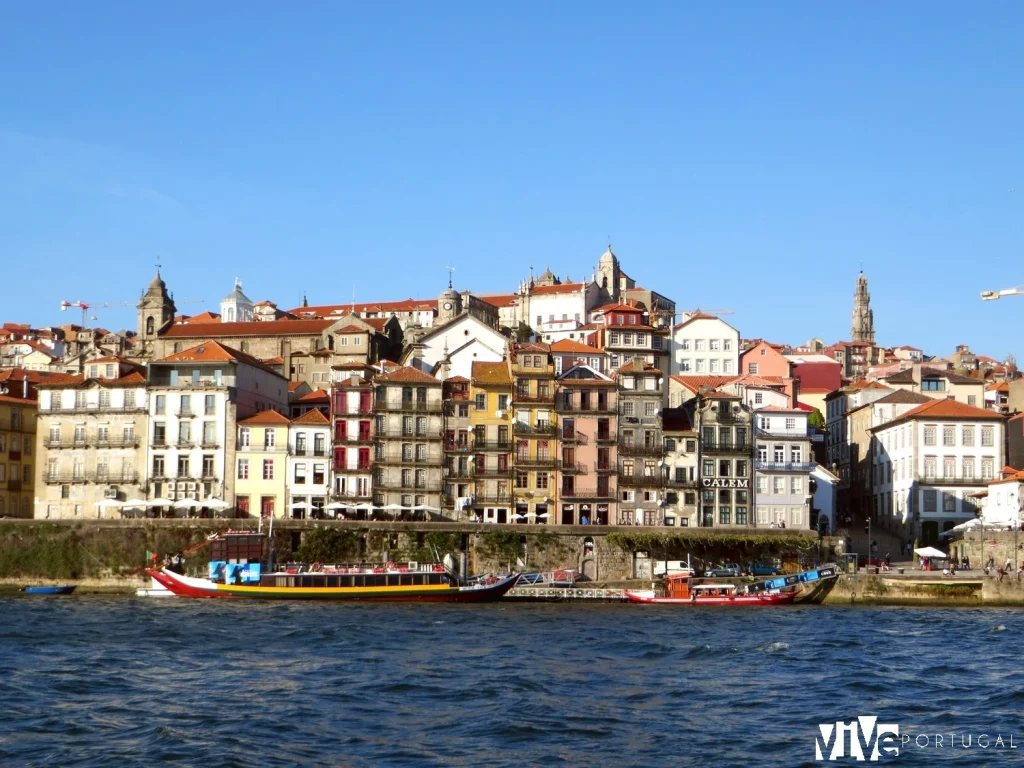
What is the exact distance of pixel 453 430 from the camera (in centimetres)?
9194

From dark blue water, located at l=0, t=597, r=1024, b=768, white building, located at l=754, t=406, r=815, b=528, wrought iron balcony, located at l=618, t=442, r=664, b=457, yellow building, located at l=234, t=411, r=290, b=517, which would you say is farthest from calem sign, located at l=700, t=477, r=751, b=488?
yellow building, located at l=234, t=411, r=290, b=517

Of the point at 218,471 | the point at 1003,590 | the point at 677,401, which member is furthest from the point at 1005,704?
the point at 677,401

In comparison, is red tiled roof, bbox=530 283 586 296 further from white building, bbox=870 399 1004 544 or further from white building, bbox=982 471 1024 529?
white building, bbox=982 471 1024 529

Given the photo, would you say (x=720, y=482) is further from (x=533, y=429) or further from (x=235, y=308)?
(x=235, y=308)

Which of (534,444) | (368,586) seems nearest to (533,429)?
(534,444)

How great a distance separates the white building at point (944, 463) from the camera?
9606cm

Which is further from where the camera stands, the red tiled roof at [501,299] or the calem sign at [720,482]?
the red tiled roof at [501,299]

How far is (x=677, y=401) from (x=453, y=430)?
2453 cm

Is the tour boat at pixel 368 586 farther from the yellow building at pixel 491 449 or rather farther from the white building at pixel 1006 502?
the white building at pixel 1006 502

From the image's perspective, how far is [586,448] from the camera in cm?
9119

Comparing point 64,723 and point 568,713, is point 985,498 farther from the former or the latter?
point 64,723

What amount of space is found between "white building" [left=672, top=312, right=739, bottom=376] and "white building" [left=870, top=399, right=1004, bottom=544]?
84.1 feet

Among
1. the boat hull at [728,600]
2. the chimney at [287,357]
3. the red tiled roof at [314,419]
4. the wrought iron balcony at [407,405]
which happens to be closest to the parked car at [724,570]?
the boat hull at [728,600]

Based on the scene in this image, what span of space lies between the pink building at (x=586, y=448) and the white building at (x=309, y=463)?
51.5 ft
